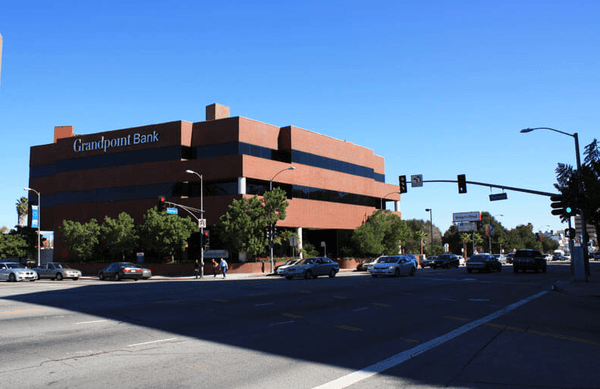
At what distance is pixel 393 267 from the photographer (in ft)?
109

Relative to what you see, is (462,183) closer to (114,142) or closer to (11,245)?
(114,142)

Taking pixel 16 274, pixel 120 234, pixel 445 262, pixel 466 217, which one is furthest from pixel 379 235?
pixel 466 217

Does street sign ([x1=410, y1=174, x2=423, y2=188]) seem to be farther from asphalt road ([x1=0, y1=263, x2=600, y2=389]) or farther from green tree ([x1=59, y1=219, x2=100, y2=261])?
green tree ([x1=59, y1=219, x2=100, y2=261])

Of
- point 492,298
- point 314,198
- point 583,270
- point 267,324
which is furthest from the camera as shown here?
point 314,198

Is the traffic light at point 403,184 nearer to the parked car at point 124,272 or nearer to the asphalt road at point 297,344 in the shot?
the asphalt road at point 297,344

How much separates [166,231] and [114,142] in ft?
51.6

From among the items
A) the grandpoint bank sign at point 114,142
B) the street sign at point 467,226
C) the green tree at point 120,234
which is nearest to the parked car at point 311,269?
the green tree at point 120,234

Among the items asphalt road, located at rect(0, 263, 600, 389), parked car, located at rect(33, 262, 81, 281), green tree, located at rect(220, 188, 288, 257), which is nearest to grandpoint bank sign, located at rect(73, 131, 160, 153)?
green tree, located at rect(220, 188, 288, 257)

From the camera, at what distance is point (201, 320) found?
476 inches

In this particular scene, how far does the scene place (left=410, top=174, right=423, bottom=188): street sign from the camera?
34719 millimetres

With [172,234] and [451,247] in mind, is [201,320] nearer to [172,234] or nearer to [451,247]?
[172,234]

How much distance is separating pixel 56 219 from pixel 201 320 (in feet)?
176

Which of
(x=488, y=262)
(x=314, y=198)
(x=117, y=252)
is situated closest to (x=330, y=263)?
(x=488, y=262)

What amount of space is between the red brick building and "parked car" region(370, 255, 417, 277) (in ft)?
50.9
